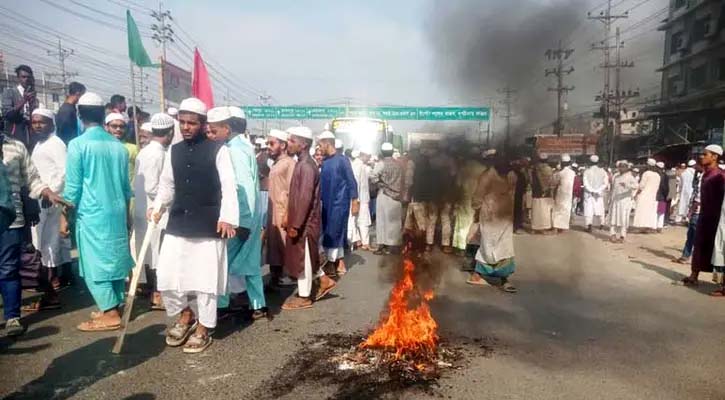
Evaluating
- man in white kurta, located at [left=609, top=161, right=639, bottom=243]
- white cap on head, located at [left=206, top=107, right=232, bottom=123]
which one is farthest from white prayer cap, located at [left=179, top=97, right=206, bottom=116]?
man in white kurta, located at [left=609, top=161, right=639, bottom=243]

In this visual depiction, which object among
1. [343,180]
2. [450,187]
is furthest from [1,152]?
[450,187]

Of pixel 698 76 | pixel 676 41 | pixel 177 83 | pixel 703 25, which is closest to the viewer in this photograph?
pixel 177 83

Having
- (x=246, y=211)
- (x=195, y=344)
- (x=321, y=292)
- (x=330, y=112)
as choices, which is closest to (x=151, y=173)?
(x=246, y=211)

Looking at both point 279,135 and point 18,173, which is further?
point 279,135

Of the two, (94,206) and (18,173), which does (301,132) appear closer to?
(94,206)

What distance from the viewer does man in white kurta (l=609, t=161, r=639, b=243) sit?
11523 mm

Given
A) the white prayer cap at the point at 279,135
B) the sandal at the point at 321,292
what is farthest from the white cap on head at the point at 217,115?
the sandal at the point at 321,292

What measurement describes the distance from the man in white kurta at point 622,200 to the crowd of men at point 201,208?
2.87 m

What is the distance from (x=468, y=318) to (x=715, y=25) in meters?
19.3

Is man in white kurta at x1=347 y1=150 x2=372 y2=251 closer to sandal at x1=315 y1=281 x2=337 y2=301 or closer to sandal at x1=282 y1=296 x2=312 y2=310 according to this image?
sandal at x1=315 y1=281 x2=337 y2=301

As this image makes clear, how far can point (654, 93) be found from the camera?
124 ft

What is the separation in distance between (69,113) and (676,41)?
115 ft

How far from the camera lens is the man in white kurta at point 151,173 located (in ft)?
16.7

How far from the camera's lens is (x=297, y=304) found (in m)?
5.52
